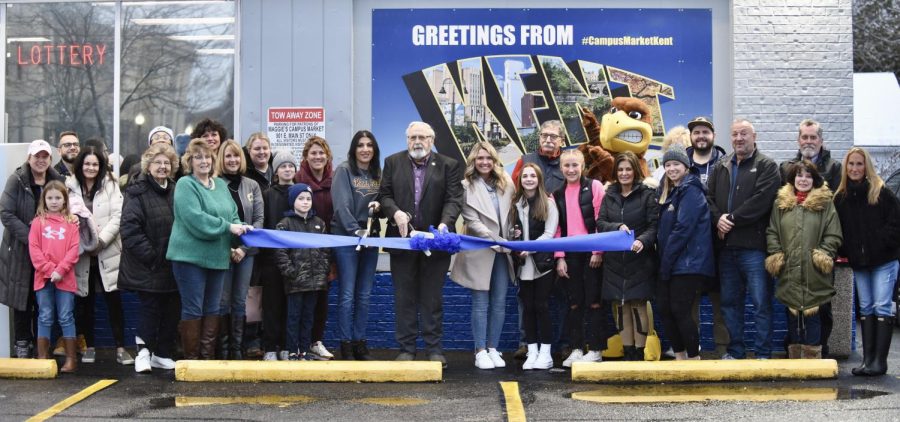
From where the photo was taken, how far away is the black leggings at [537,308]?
33.2 feet

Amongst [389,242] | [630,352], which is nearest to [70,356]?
[389,242]

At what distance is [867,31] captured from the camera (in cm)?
3206

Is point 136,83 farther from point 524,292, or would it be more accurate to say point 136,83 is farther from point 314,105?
→ point 524,292

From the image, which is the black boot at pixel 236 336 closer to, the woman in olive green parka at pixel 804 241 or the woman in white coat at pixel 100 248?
the woman in white coat at pixel 100 248

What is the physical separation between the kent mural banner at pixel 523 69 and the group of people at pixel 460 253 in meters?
2.09

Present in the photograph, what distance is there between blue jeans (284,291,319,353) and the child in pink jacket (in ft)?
5.96

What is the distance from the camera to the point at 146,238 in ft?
32.6

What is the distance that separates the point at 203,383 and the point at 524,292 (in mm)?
2794

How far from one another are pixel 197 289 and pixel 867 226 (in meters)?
5.46

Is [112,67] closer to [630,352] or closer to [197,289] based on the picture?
[197,289]

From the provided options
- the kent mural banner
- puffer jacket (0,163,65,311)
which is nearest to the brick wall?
the kent mural banner

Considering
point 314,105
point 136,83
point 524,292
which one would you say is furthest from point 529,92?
point 136,83

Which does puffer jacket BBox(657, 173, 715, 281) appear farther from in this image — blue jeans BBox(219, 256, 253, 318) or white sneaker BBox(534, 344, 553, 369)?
blue jeans BBox(219, 256, 253, 318)

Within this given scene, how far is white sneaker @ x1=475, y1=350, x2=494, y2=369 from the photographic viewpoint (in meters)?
10.2
